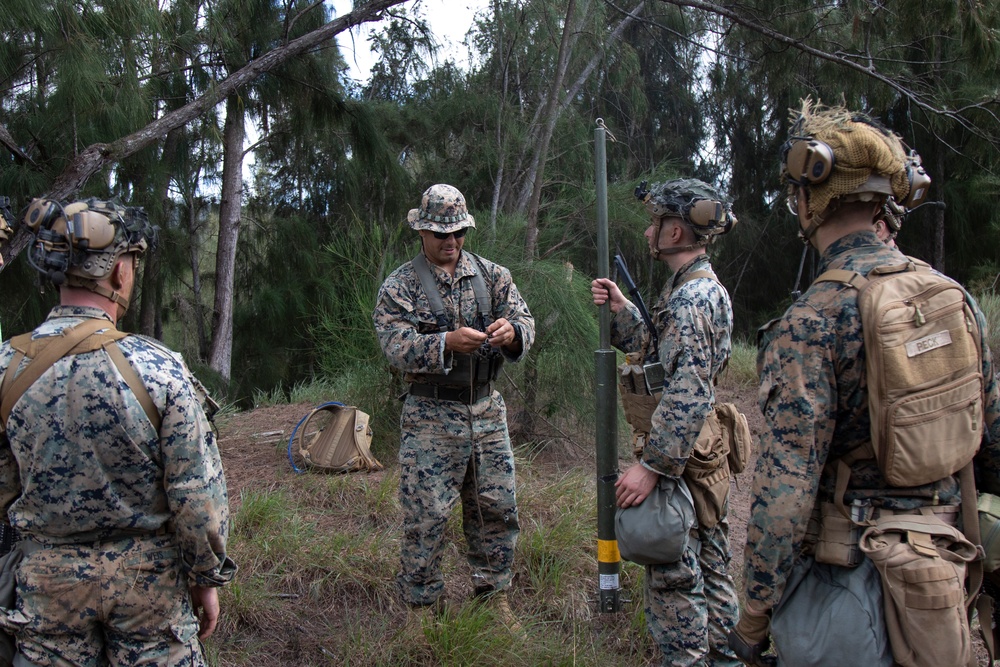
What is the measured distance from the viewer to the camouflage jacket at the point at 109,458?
1.96 metres

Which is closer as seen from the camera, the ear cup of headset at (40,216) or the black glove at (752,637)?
the black glove at (752,637)

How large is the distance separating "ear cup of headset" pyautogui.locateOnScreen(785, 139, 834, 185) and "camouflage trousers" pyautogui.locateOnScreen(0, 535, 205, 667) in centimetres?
187

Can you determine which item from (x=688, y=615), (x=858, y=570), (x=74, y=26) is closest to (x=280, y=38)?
(x=74, y=26)

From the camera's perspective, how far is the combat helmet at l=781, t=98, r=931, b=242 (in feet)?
6.00

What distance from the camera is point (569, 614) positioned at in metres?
3.69

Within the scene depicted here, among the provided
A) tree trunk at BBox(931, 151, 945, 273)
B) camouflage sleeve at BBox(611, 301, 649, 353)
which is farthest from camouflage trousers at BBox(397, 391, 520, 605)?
tree trunk at BBox(931, 151, 945, 273)

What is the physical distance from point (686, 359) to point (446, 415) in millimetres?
1257

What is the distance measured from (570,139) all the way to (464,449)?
19.6 ft

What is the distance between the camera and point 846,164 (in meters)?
1.84

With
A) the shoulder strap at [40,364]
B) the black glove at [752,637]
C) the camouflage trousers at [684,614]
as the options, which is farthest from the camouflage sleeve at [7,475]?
the camouflage trousers at [684,614]

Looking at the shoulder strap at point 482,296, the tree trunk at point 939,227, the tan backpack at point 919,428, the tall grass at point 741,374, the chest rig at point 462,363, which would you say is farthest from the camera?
the tree trunk at point 939,227

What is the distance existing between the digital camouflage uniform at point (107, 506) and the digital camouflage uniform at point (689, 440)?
138 centimetres

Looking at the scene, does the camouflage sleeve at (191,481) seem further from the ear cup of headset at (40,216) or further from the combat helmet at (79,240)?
the ear cup of headset at (40,216)

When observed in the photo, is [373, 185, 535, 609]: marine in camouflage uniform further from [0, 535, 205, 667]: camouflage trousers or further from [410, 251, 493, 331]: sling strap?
[0, 535, 205, 667]: camouflage trousers
